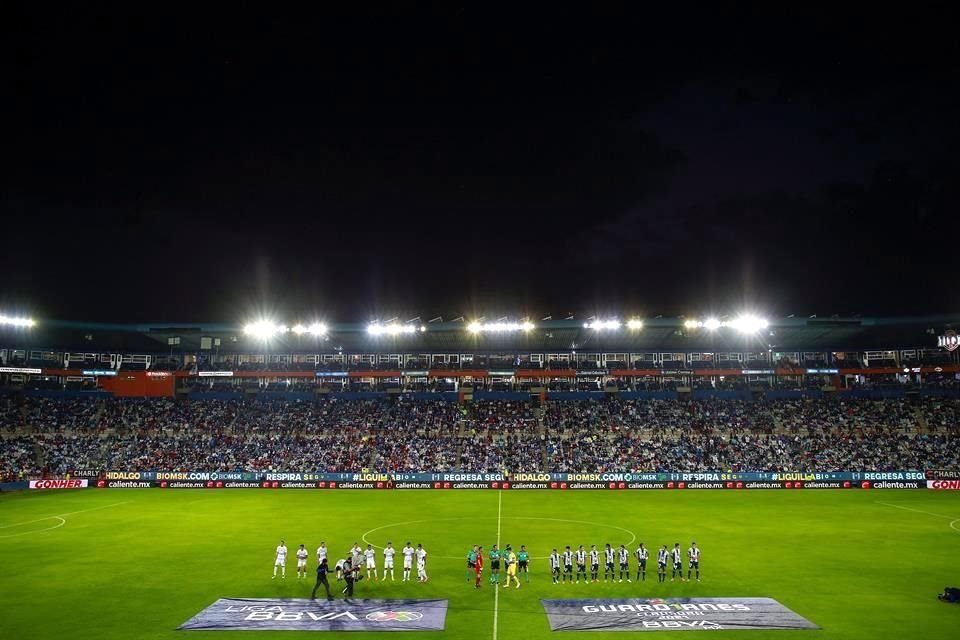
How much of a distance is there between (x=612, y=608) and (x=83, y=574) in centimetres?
2195

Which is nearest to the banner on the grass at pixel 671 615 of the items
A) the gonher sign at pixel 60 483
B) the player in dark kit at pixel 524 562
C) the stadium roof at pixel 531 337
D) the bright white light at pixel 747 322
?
the player in dark kit at pixel 524 562

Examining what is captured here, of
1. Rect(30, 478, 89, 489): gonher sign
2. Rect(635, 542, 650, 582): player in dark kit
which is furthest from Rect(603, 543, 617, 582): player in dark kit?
Rect(30, 478, 89, 489): gonher sign

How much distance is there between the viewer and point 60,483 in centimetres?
5931

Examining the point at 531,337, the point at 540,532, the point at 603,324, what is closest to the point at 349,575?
the point at 540,532

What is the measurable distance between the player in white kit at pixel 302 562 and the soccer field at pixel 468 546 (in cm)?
82

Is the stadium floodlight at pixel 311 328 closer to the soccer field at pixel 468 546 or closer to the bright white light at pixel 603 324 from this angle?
the soccer field at pixel 468 546

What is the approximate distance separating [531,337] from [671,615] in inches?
2293

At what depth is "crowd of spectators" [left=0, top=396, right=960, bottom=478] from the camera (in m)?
63.2

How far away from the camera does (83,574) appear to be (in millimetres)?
27672

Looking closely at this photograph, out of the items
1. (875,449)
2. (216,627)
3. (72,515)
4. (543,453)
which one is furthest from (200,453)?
(875,449)

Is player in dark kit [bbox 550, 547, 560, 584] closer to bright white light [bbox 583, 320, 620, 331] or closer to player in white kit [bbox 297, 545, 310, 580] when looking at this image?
player in white kit [bbox 297, 545, 310, 580]

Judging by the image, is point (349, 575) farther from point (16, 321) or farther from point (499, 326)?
point (16, 321)

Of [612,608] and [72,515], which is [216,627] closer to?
[612,608]

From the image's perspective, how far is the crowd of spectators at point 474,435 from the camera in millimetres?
63156
